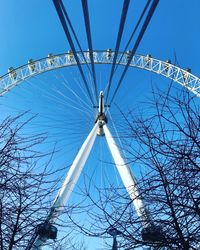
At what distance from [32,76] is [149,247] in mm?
31779

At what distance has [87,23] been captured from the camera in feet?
20.2

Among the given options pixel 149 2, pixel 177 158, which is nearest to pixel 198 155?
pixel 177 158

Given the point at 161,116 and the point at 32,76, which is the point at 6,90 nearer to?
the point at 32,76

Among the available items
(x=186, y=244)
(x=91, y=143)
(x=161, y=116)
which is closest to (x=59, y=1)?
(x=161, y=116)

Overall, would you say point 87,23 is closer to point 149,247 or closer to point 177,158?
point 177,158

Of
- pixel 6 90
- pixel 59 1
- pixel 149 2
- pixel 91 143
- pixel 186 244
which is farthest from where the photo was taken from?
pixel 6 90

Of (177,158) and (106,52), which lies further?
(106,52)

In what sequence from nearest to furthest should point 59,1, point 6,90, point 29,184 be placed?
1. point 59,1
2. point 29,184
3. point 6,90

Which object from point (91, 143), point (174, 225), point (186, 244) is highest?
point (91, 143)

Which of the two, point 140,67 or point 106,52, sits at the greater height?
point 106,52

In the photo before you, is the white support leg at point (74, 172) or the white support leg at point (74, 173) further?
the white support leg at point (74, 172)

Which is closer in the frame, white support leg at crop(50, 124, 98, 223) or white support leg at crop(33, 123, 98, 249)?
white support leg at crop(33, 123, 98, 249)

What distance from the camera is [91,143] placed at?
2308cm

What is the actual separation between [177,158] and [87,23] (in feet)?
12.4
